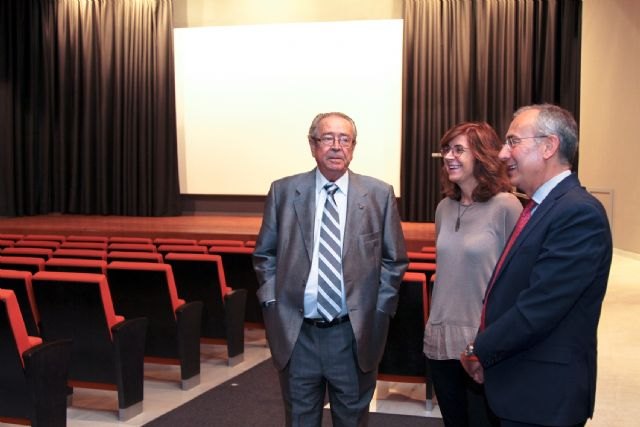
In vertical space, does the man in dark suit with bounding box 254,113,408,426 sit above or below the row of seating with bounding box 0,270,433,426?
above

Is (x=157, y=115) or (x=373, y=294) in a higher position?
(x=157, y=115)

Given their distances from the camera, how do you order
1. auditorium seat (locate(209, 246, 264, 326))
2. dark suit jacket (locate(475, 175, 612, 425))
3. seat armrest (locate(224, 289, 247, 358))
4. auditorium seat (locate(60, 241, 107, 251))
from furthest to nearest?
auditorium seat (locate(60, 241, 107, 251)) → auditorium seat (locate(209, 246, 264, 326)) → seat armrest (locate(224, 289, 247, 358)) → dark suit jacket (locate(475, 175, 612, 425))

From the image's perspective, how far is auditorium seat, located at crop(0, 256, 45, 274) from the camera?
4855 millimetres

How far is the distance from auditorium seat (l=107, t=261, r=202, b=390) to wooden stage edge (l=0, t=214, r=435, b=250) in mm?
4255

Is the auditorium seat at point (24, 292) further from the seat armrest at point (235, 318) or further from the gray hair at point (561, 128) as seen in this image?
the gray hair at point (561, 128)

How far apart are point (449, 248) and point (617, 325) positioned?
4005mm

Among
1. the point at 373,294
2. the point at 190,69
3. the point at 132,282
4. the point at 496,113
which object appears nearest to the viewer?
the point at 373,294

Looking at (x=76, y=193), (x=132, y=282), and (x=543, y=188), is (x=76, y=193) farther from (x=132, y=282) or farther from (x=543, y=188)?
(x=543, y=188)

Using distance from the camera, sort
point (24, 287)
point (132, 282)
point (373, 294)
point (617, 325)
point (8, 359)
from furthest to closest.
A: point (617, 325)
point (132, 282)
point (24, 287)
point (8, 359)
point (373, 294)

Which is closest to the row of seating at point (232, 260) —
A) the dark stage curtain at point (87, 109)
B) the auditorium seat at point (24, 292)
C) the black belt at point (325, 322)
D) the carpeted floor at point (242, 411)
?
the carpeted floor at point (242, 411)

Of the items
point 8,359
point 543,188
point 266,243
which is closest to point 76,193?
point 8,359

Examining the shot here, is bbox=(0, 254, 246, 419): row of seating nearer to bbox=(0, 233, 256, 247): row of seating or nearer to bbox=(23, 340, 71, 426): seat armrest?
bbox=(23, 340, 71, 426): seat armrest

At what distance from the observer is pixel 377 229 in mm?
2805

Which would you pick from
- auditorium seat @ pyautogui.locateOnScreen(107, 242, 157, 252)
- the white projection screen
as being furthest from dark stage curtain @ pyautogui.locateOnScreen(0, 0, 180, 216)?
auditorium seat @ pyautogui.locateOnScreen(107, 242, 157, 252)
